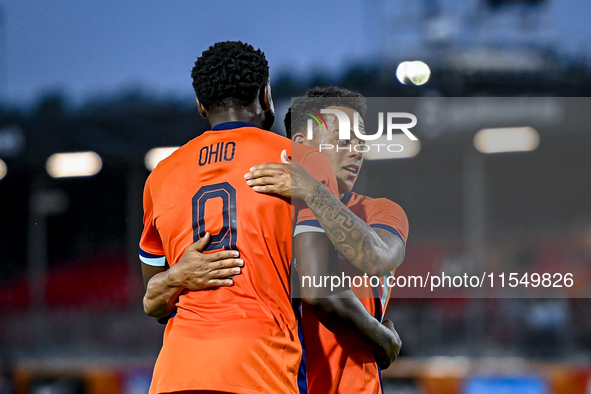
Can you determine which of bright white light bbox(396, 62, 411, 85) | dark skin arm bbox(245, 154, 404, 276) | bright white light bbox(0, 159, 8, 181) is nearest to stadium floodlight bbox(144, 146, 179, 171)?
bright white light bbox(0, 159, 8, 181)

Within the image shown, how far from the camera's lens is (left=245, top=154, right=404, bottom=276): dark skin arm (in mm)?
1872

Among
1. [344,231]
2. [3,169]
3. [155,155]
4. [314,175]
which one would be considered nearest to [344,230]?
[344,231]

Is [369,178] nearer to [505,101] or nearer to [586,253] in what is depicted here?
[505,101]

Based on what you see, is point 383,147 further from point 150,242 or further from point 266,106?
point 150,242

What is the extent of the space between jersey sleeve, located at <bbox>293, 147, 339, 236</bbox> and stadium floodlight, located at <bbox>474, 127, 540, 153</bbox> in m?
10.8

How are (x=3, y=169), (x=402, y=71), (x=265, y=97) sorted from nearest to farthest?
1. (x=265, y=97)
2. (x=402, y=71)
3. (x=3, y=169)

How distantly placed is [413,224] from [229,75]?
13.0m

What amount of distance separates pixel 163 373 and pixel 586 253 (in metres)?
13.3

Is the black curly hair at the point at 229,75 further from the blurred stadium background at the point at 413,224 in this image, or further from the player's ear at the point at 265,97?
the blurred stadium background at the point at 413,224

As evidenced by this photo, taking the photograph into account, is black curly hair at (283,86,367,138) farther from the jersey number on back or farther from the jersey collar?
the jersey number on back

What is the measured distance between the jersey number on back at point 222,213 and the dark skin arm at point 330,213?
8 centimetres

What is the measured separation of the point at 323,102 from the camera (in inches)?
98.1

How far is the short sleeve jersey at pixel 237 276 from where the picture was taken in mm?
1784

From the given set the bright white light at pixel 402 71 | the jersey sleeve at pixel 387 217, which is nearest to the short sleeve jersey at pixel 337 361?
the jersey sleeve at pixel 387 217
